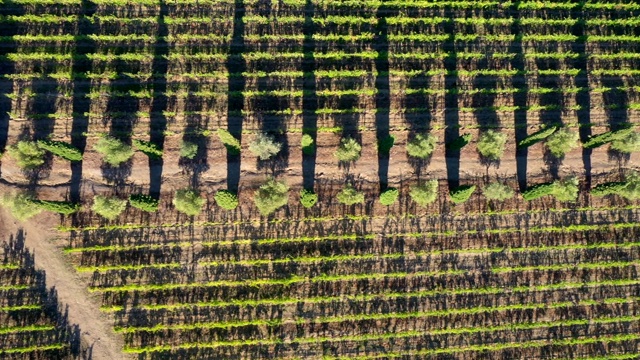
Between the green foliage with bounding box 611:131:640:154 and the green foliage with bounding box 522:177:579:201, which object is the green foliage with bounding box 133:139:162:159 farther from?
the green foliage with bounding box 611:131:640:154

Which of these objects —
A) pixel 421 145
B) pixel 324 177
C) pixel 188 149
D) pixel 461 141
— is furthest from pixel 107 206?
pixel 461 141

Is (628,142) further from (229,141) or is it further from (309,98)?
(229,141)

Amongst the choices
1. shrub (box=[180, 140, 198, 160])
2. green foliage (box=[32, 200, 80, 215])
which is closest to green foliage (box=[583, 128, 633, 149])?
shrub (box=[180, 140, 198, 160])

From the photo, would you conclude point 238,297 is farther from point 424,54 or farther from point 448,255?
point 424,54

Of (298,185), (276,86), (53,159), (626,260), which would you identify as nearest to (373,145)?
(298,185)

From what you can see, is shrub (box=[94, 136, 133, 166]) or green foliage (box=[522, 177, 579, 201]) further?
green foliage (box=[522, 177, 579, 201])

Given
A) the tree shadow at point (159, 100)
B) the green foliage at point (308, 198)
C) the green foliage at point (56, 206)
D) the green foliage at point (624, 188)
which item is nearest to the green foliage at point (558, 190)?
the green foliage at point (624, 188)
